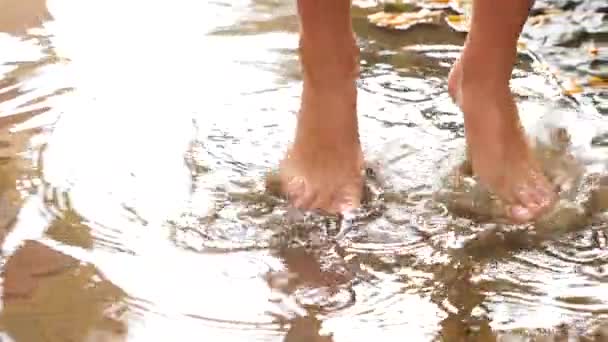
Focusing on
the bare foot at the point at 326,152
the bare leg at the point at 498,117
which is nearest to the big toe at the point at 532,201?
the bare leg at the point at 498,117

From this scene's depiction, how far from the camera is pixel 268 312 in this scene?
117 cm

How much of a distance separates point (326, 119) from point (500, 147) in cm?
27

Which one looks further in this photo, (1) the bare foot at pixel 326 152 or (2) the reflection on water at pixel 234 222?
(1) the bare foot at pixel 326 152

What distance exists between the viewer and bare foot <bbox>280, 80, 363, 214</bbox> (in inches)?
56.0

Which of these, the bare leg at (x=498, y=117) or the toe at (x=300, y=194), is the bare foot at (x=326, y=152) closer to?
the toe at (x=300, y=194)

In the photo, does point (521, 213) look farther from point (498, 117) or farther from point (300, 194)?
point (300, 194)

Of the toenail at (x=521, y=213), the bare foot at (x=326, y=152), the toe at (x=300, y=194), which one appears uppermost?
the bare foot at (x=326, y=152)

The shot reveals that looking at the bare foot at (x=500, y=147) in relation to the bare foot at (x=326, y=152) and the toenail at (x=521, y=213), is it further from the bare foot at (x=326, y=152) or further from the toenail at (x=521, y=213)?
the bare foot at (x=326, y=152)

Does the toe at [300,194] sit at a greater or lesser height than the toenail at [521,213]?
greater

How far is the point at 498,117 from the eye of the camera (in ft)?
4.70

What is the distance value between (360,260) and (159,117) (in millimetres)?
561

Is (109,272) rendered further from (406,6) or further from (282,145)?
(406,6)

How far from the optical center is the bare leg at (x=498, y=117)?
1.39m

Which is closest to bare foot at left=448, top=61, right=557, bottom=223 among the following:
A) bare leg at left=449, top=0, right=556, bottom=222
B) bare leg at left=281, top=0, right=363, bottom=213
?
bare leg at left=449, top=0, right=556, bottom=222
